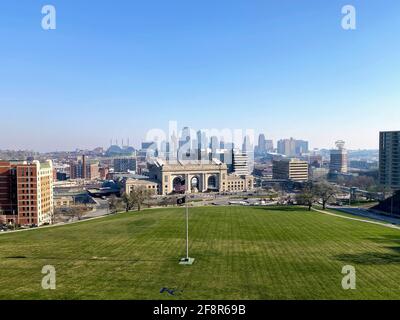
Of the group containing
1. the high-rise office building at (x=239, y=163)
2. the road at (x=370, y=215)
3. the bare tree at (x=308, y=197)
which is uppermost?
Answer: the high-rise office building at (x=239, y=163)

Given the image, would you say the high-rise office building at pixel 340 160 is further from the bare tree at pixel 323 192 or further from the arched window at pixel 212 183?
the bare tree at pixel 323 192

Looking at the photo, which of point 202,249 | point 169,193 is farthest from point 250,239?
point 169,193

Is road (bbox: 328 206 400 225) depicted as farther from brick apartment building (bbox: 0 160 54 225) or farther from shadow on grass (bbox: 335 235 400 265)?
brick apartment building (bbox: 0 160 54 225)

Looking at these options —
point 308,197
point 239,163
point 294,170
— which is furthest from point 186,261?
point 294,170

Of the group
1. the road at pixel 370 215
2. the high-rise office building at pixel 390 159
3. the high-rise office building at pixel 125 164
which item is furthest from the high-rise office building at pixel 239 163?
the road at pixel 370 215

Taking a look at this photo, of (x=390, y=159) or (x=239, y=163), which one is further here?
(x=239, y=163)

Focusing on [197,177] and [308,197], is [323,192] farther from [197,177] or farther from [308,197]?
[197,177]

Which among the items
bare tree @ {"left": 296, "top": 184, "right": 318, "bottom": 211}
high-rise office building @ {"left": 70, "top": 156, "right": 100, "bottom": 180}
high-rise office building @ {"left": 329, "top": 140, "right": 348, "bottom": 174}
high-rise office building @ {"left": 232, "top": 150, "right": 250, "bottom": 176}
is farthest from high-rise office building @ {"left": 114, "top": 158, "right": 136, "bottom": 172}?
bare tree @ {"left": 296, "top": 184, "right": 318, "bottom": 211}
